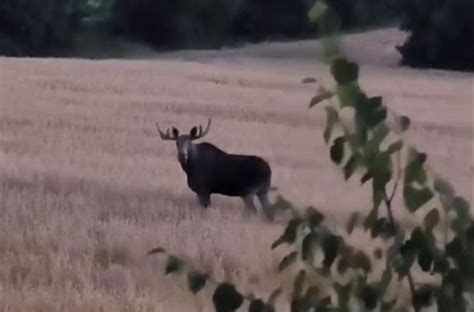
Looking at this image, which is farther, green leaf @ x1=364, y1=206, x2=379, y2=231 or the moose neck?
the moose neck

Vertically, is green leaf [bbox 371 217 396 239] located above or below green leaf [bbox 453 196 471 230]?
below

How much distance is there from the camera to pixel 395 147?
507 mm

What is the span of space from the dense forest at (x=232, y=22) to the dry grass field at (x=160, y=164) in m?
0.04

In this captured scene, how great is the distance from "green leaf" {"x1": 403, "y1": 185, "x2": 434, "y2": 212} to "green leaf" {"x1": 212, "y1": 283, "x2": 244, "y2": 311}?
8cm

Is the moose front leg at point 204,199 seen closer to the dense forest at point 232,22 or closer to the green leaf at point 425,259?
the dense forest at point 232,22

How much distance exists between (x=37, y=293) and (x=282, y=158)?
360 mm

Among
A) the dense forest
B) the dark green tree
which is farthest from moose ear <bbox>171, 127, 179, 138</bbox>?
the dark green tree

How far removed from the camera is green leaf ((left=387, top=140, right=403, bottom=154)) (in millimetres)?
504

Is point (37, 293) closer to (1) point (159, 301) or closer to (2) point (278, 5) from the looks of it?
(1) point (159, 301)

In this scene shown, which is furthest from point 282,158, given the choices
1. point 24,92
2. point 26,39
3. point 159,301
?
point 26,39

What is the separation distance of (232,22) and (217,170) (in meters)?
0.36

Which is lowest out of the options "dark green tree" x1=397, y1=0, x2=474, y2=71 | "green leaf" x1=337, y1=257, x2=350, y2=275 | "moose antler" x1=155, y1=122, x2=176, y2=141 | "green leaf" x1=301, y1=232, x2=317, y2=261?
"moose antler" x1=155, y1=122, x2=176, y2=141

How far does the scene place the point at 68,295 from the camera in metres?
1.08

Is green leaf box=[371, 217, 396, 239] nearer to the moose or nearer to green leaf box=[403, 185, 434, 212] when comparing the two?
green leaf box=[403, 185, 434, 212]
